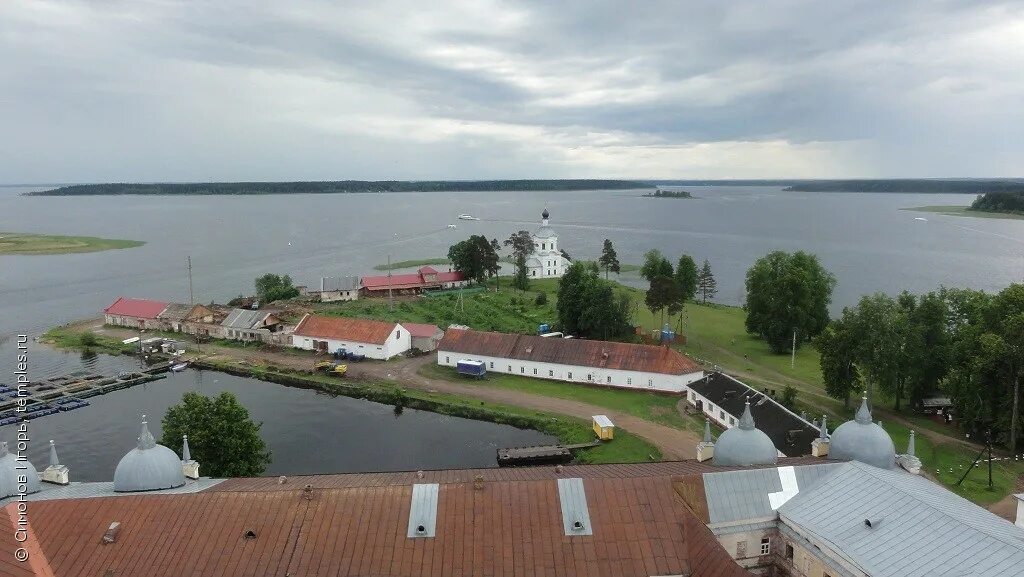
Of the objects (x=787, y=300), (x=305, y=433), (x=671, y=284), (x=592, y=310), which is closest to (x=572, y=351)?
(x=592, y=310)

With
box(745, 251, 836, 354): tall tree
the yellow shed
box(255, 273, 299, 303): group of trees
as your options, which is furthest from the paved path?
box(745, 251, 836, 354): tall tree

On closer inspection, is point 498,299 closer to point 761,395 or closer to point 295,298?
point 295,298

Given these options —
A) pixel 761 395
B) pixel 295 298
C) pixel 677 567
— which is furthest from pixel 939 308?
pixel 295 298

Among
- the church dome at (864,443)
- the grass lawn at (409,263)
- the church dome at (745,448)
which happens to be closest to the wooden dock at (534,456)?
the church dome at (745,448)

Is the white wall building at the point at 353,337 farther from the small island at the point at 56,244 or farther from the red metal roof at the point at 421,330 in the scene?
the small island at the point at 56,244

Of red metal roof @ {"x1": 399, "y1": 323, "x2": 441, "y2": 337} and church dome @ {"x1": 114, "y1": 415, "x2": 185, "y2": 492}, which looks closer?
church dome @ {"x1": 114, "y1": 415, "x2": 185, "y2": 492}

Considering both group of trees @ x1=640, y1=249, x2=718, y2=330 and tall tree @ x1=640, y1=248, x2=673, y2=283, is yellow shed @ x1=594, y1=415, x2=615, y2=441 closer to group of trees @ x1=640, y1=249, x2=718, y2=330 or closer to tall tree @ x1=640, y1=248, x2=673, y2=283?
group of trees @ x1=640, y1=249, x2=718, y2=330
